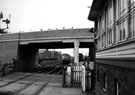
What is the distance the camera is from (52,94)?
13258 millimetres

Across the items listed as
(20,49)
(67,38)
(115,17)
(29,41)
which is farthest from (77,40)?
(115,17)

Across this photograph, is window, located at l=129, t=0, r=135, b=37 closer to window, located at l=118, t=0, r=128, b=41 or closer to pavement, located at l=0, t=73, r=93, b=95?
window, located at l=118, t=0, r=128, b=41

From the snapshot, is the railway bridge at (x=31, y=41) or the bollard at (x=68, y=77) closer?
the bollard at (x=68, y=77)

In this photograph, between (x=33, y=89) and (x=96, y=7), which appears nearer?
(x=96, y=7)

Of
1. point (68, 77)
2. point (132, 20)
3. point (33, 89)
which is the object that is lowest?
point (33, 89)

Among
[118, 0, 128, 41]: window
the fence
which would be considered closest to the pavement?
the fence

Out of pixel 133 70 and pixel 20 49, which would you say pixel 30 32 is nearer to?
pixel 20 49

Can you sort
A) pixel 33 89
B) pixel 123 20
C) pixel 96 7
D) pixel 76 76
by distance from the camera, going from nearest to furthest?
1. pixel 123 20
2. pixel 96 7
3. pixel 33 89
4. pixel 76 76

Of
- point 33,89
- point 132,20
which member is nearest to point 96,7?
point 132,20

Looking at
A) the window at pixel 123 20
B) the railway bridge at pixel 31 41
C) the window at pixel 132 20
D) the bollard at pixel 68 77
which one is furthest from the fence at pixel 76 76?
the window at pixel 132 20

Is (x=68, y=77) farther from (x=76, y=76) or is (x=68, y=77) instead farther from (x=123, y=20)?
(x=123, y=20)

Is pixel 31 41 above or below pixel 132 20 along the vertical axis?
above

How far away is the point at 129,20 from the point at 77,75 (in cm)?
1354

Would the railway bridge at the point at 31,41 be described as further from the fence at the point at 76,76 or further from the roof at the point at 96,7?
the roof at the point at 96,7
